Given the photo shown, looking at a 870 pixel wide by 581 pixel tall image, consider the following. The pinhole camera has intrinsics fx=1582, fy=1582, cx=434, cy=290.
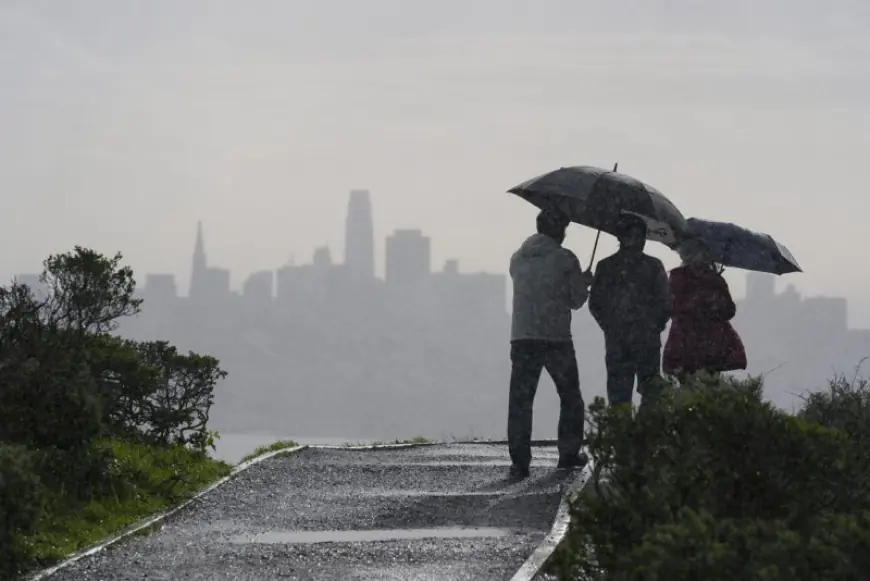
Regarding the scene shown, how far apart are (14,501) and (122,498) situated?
362cm

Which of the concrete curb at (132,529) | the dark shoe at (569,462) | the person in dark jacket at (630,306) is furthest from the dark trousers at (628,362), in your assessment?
the concrete curb at (132,529)

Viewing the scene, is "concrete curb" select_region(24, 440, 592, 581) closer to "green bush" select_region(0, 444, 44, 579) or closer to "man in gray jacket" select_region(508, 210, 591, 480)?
"green bush" select_region(0, 444, 44, 579)

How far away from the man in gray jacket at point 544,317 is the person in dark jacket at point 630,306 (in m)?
0.22

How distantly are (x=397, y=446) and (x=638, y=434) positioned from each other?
1116 cm

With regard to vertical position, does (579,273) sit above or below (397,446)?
above

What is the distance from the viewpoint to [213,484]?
43.5ft

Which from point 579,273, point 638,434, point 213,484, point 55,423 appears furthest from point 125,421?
point 638,434

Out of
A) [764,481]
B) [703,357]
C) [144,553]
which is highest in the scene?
[703,357]

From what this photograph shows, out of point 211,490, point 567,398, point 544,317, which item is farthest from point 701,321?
point 211,490

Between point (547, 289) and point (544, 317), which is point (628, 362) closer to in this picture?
point (544, 317)

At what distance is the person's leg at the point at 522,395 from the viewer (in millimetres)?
12907

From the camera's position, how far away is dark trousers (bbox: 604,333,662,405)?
12.9m

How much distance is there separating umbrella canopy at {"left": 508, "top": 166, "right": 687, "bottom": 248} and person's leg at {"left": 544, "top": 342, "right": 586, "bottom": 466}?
108 cm

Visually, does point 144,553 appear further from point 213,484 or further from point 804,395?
point 804,395
